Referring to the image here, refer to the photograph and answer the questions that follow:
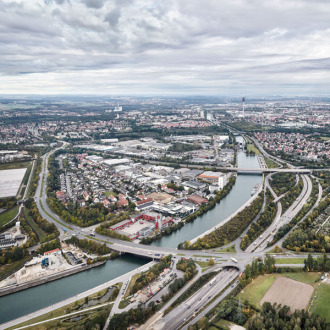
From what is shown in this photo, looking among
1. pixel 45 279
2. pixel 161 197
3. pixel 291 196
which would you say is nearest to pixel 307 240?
pixel 291 196

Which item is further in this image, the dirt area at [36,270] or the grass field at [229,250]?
the grass field at [229,250]

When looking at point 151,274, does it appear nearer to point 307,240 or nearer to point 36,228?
point 307,240

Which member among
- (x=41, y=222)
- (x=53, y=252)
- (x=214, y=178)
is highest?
(x=214, y=178)

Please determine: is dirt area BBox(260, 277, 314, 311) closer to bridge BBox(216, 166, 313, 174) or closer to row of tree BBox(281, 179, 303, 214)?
row of tree BBox(281, 179, 303, 214)

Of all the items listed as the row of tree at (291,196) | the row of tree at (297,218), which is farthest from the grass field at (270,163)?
the row of tree at (297,218)

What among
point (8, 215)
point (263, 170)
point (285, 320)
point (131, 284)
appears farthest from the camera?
point (263, 170)

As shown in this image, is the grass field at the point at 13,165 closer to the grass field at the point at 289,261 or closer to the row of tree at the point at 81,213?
the row of tree at the point at 81,213
